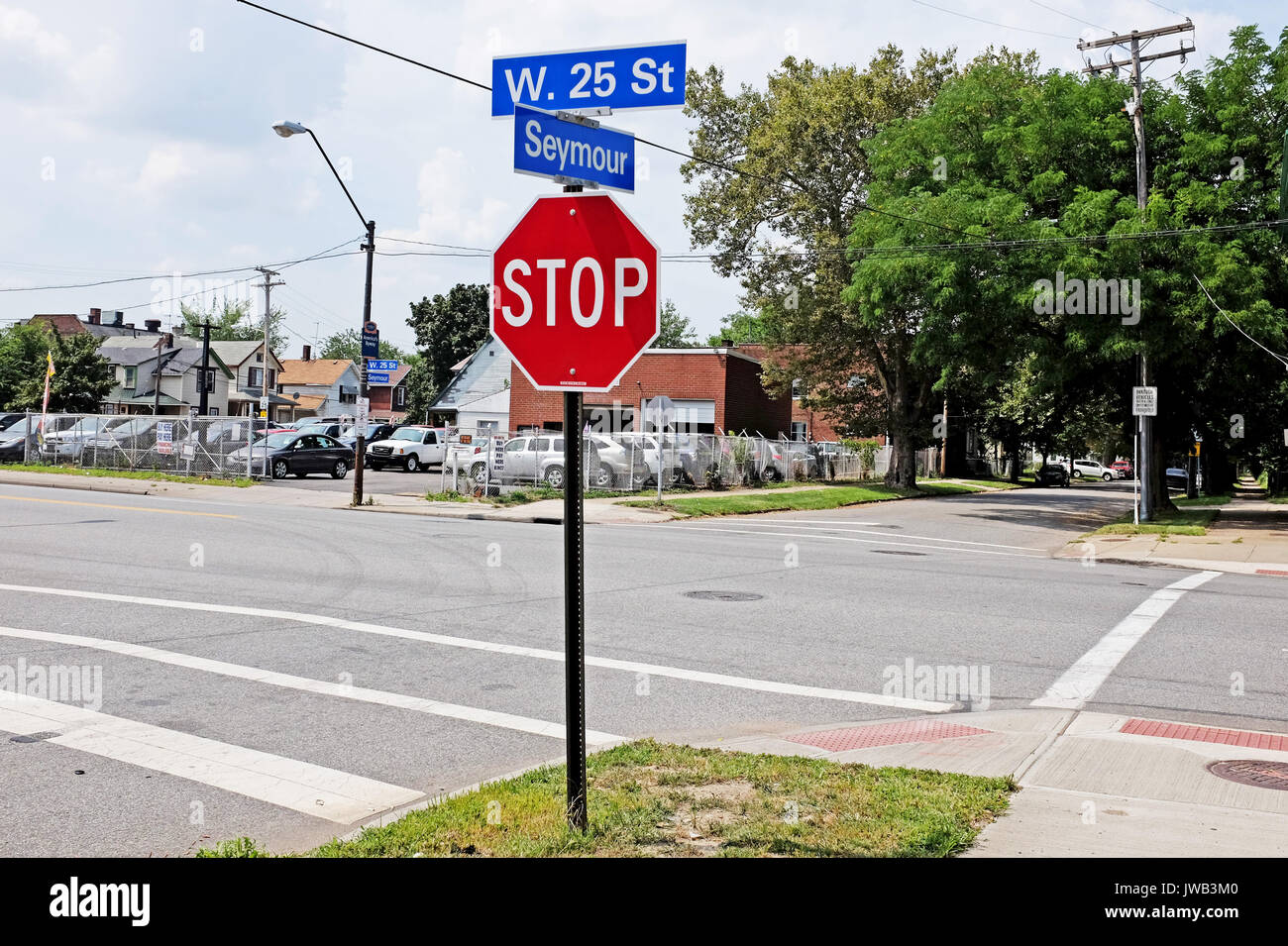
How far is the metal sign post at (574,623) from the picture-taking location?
4434mm

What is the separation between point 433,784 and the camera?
18.6 ft

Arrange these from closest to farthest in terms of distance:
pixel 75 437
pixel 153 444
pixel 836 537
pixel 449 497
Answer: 1. pixel 836 537
2. pixel 449 497
3. pixel 153 444
4. pixel 75 437

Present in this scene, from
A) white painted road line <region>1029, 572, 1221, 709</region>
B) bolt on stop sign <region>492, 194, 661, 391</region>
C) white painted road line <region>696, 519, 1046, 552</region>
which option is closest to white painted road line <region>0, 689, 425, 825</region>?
bolt on stop sign <region>492, 194, 661, 391</region>

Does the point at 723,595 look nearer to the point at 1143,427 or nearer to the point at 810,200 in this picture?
the point at 1143,427

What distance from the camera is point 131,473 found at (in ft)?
111

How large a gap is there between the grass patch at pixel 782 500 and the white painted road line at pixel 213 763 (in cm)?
2087

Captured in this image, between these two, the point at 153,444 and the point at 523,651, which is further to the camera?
the point at 153,444

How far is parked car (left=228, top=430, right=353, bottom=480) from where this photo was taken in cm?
3388

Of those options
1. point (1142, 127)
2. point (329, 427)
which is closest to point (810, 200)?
point (1142, 127)

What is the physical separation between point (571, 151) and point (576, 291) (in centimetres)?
61

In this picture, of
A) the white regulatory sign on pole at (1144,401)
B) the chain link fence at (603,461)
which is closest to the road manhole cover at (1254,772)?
the white regulatory sign on pole at (1144,401)

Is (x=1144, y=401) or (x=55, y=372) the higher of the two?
(x=55, y=372)

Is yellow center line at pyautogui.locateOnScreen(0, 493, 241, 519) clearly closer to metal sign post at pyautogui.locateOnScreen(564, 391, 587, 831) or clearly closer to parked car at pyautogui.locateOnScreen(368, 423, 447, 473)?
metal sign post at pyautogui.locateOnScreen(564, 391, 587, 831)

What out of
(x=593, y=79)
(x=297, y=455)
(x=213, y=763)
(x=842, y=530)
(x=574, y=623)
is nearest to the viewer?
(x=574, y=623)
